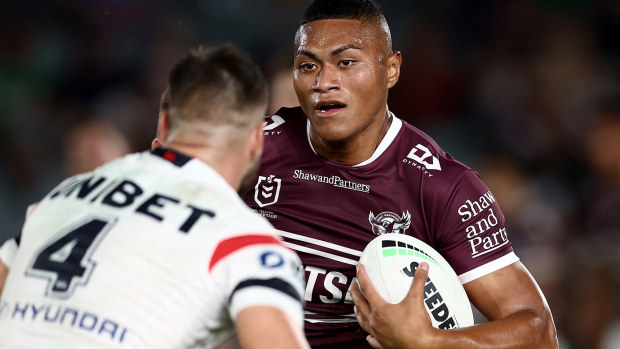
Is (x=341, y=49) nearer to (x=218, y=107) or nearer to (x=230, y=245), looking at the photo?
(x=218, y=107)

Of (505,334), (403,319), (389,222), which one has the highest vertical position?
(389,222)

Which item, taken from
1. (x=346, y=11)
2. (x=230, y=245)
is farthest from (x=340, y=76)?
(x=230, y=245)

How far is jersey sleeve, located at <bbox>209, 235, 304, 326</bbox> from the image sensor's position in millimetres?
2367

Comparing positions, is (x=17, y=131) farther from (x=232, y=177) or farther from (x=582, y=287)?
(x=232, y=177)

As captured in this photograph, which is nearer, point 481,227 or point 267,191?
point 481,227

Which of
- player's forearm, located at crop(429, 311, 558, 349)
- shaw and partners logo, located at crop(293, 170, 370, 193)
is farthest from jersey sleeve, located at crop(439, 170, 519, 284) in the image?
shaw and partners logo, located at crop(293, 170, 370, 193)

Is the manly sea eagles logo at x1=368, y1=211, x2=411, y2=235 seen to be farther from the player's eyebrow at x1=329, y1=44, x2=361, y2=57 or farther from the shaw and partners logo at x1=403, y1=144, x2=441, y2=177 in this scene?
the player's eyebrow at x1=329, y1=44, x2=361, y2=57

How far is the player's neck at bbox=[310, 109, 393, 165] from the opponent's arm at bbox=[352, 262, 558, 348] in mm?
676

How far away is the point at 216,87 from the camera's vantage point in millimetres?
2787

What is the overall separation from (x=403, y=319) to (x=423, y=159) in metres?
0.85

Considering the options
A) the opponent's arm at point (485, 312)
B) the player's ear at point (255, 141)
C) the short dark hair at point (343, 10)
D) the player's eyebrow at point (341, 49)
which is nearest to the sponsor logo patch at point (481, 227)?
the opponent's arm at point (485, 312)

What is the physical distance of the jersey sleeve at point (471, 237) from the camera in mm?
3824

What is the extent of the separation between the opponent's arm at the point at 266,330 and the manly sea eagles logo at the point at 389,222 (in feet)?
5.20

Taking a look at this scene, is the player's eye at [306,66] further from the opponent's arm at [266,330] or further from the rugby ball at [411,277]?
the opponent's arm at [266,330]
